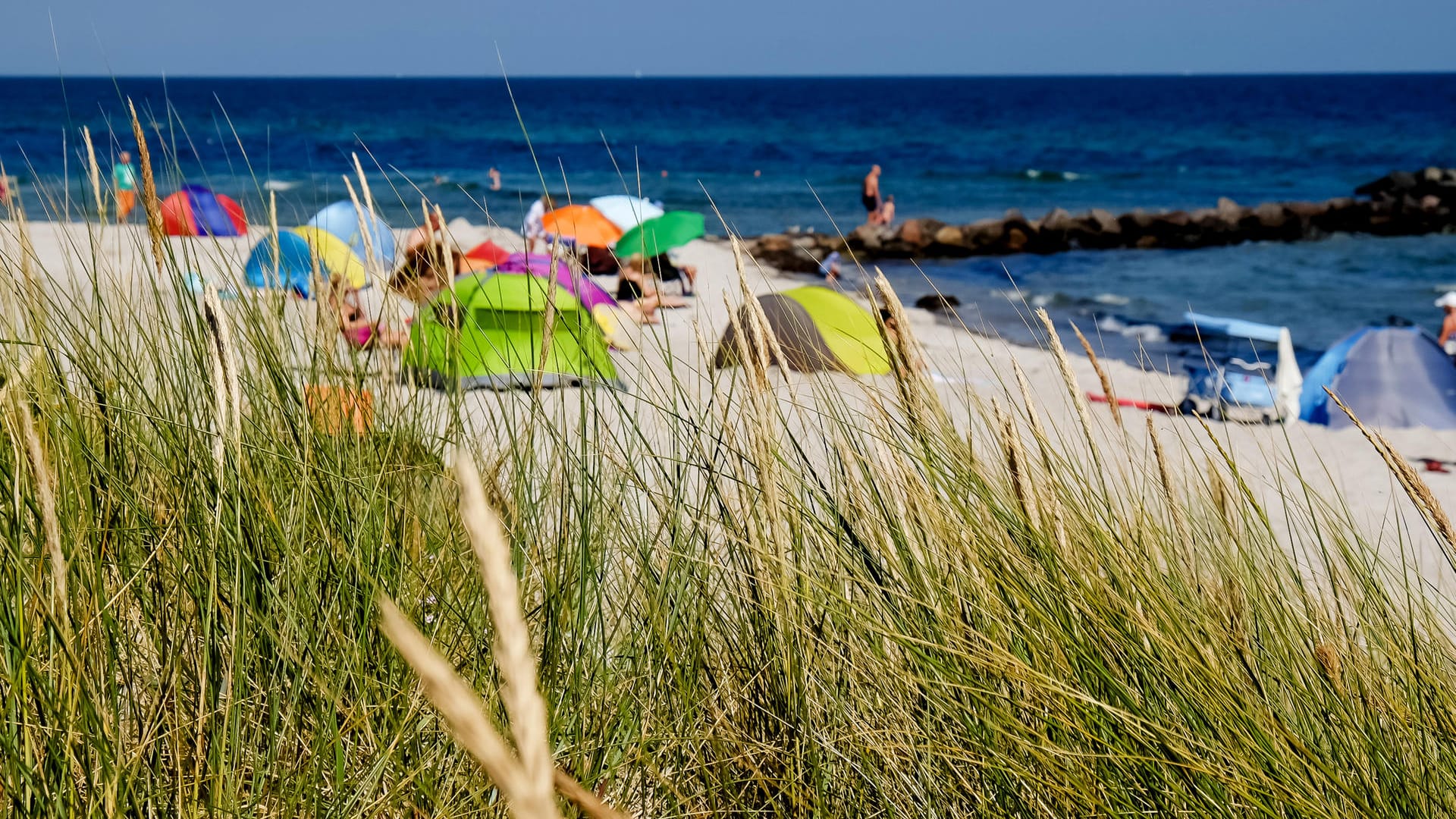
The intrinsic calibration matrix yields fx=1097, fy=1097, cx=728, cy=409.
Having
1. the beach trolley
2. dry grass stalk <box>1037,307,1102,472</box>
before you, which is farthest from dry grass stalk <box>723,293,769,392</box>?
the beach trolley

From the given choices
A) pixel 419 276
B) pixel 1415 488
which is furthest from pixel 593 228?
pixel 1415 488

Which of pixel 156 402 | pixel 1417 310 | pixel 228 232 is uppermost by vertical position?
pixel 156 402

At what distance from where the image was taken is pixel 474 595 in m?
1.60

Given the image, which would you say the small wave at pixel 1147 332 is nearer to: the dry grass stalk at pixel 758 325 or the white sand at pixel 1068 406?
the white sand at pixel 1068 406

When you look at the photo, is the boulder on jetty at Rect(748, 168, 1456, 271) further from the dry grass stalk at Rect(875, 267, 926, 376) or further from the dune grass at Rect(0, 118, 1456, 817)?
the dune grass at Rect(0, 118, 1456, 817)

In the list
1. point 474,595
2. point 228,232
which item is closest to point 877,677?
point 474,595

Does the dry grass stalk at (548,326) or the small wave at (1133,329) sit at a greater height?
the dry grass stalk at (548,326)

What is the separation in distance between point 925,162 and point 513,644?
132 feet

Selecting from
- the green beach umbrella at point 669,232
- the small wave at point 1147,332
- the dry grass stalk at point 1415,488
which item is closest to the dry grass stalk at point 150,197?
the dry grass stalk at point 1415,488

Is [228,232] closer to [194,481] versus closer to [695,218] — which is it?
[695,218]

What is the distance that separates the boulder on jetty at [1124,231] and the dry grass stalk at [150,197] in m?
15.3

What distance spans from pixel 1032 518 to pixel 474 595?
0.79m

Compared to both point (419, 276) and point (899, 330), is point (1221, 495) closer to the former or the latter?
point (899, 330)

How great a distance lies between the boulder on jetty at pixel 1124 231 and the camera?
1934 centimetres
